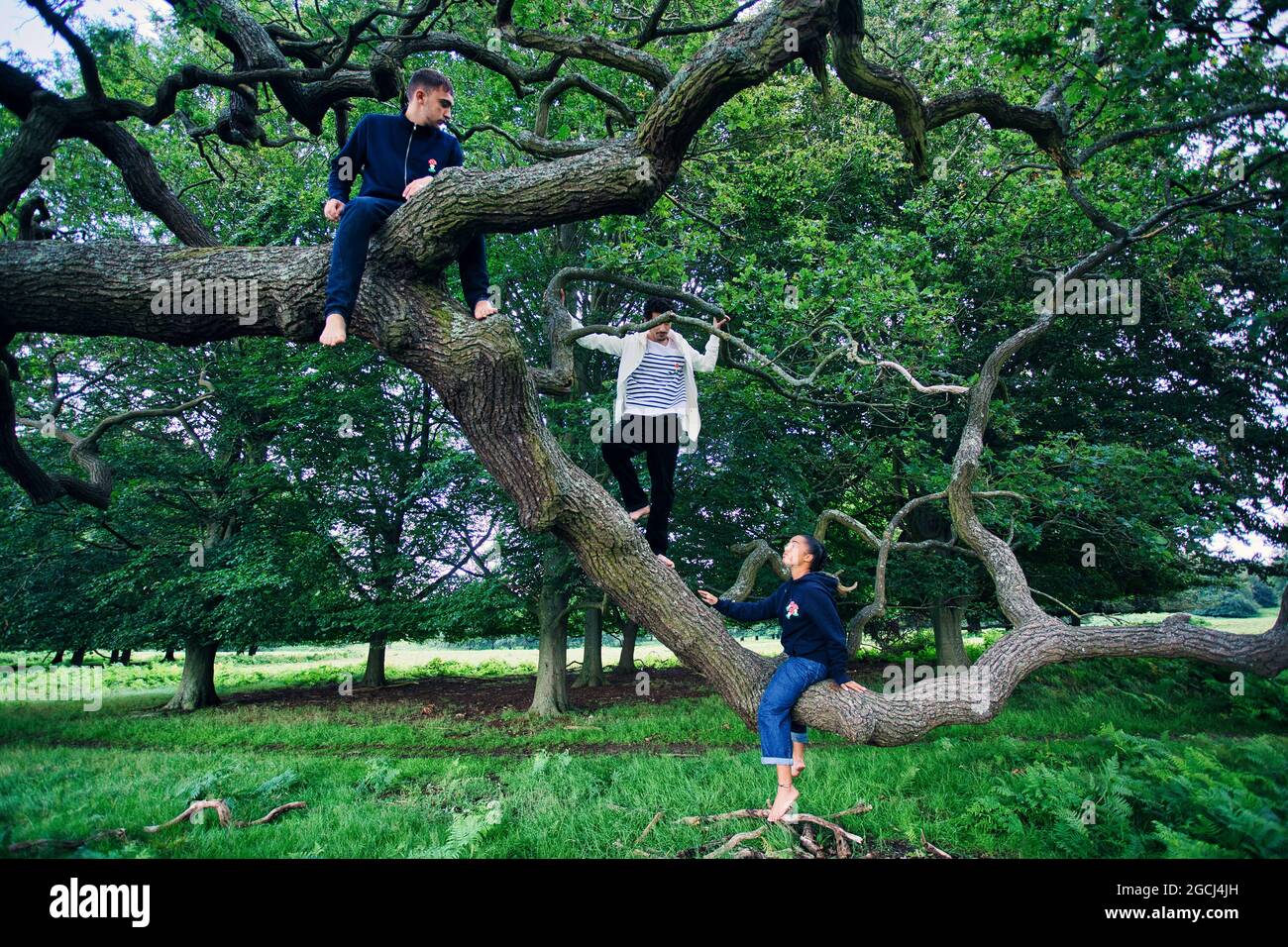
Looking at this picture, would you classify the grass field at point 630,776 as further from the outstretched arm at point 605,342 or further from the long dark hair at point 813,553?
the outstretched arm at point 605,342

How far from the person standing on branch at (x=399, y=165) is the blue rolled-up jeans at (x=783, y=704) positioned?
10.0ft

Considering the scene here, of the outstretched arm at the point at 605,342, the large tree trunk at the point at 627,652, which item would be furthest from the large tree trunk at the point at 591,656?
the outstretched arm at the point at 605,342

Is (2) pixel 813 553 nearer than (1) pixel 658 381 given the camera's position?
Yes

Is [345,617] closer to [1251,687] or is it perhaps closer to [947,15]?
[1251,687]

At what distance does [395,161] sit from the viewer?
4.34m

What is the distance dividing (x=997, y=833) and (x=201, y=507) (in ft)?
55.0

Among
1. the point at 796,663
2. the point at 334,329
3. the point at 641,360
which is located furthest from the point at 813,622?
the point at 334,329

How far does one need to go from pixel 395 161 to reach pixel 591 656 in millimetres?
14426

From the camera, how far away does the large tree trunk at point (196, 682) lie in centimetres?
1572

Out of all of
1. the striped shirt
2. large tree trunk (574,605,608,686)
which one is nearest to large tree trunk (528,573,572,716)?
large tree trunk (574,605,608,686)

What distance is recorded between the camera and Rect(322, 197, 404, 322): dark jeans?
379 centimetres

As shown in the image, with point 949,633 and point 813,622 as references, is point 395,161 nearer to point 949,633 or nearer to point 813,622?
point 813,622

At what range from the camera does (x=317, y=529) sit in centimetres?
1533

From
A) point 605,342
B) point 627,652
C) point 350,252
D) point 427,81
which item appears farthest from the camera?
point 627,652
